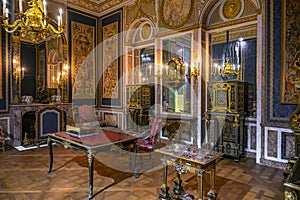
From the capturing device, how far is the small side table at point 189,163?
2489mm

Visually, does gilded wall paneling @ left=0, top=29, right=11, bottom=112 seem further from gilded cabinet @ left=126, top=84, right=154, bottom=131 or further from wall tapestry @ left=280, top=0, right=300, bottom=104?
wall tapestry @ left=280, top=0, right=300, bottom=104

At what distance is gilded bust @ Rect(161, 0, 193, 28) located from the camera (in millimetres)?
5719

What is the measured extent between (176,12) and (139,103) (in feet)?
9.89

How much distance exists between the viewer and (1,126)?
5.78 metres

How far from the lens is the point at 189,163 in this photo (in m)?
2.58

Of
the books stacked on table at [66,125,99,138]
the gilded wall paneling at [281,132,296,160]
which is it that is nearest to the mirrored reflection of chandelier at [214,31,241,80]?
the gilded wall paneling at [281,132,296,160]

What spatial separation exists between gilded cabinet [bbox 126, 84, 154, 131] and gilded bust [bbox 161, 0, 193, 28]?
84.7 inches

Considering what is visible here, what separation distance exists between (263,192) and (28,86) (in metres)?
7.13

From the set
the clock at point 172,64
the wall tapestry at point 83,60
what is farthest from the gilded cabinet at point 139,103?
the wall tapestry at point 83,60

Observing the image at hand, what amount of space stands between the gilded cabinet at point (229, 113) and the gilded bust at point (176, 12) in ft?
7.07

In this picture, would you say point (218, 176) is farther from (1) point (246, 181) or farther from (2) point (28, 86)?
(2) point (28, 86)

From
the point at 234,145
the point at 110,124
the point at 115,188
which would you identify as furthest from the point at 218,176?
the point at 110,124

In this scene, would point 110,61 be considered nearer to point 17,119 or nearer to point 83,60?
point 83,60

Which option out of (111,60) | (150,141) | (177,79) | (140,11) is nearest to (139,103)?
(177,79)
